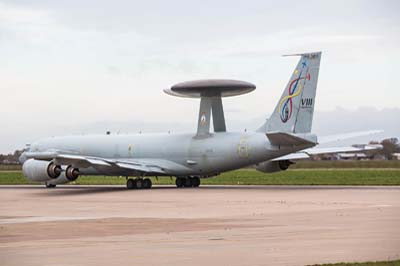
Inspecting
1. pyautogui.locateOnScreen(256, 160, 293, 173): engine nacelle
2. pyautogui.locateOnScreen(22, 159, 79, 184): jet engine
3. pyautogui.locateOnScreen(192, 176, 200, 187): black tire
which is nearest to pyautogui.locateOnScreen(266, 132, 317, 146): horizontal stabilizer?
pyautogui.locateOnScreen(256, 160, 293, 173): engine nacelle

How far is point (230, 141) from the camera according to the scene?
4922 cm

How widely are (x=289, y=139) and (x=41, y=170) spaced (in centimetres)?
1451

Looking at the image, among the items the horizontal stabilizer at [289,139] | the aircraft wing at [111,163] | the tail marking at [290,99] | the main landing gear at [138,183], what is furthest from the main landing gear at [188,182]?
the horizontal stabilizer at [289,139]

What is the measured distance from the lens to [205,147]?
50656 mm

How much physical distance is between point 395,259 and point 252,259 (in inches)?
98.6

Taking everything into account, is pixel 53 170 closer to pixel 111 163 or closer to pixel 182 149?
pixel 111 163

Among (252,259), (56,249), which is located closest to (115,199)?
(56,249)

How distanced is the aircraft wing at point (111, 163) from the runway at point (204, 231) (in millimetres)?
11377

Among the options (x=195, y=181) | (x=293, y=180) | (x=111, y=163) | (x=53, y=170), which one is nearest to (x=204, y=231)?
(x=111, y=163)

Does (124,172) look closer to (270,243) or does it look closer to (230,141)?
(230,141)

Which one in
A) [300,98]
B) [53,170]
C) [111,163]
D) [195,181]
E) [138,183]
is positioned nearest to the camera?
[300,98]

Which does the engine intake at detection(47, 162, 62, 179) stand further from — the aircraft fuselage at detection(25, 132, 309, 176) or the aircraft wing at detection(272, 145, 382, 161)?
the aircraft wing at detection(272, 145, 382, 161)

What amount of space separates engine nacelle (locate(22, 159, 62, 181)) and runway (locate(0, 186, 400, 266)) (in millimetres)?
12425

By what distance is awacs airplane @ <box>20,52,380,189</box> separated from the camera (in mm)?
45844
